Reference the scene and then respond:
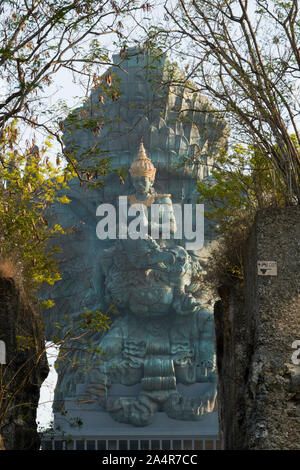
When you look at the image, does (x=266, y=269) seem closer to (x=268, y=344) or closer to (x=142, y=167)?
(x=268, y=344)

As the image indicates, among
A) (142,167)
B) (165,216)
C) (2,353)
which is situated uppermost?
(142,167)

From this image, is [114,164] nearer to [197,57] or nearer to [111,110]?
[111,110]

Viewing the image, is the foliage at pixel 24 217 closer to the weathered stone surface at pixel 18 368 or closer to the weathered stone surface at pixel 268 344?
the weathered stone surface at pixel 18 368

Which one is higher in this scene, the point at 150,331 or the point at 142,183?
the point at 142,183

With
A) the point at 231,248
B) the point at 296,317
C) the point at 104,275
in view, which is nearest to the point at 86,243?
the point at 104,275

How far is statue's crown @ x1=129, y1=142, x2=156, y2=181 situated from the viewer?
32.6 m

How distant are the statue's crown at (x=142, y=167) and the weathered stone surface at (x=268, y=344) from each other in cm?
2233

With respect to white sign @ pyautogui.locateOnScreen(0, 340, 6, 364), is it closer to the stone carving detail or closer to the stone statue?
the stone carving detail

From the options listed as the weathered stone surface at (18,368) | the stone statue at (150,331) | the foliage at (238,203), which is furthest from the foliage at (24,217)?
the stone statue at (150,331)

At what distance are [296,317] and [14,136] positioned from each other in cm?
424

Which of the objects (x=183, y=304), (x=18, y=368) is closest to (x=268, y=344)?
(x=18, y=368)

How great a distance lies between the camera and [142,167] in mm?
32562

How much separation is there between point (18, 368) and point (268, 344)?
3659 millimetres
